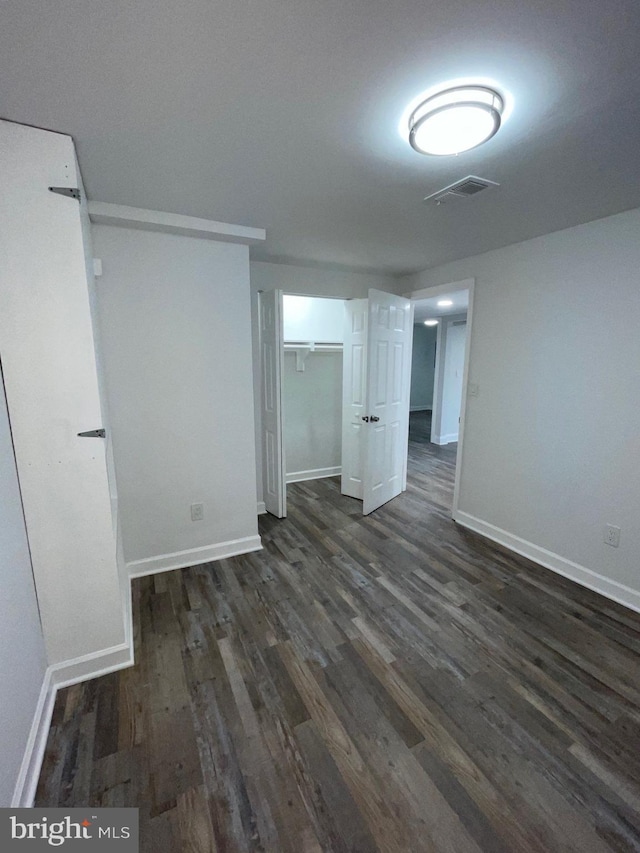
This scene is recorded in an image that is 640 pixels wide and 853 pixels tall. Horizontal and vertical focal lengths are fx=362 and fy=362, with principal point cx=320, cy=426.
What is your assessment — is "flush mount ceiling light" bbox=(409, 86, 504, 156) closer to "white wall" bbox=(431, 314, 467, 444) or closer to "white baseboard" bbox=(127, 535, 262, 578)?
"white baseboard" bbox=(127, 535, 262, 578)

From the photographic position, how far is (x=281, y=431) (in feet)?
10.7

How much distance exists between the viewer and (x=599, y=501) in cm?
241

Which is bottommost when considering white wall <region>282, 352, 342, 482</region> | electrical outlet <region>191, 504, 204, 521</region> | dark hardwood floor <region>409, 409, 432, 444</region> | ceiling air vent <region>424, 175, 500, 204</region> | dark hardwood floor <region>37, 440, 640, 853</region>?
dark hardwood floor <region>37, 440, 640, 853</region>

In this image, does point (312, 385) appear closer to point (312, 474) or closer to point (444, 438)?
point (312, 474)

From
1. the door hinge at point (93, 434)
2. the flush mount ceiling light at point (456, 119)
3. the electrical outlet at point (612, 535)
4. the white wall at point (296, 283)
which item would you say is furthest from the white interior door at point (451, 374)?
the door hinge at point (93, 434)

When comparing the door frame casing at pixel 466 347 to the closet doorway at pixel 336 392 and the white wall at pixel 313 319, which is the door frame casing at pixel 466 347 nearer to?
the closet doorway at pixel 336 392

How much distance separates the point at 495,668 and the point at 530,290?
2.51 metres

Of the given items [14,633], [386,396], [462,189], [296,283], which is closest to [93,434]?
[14,633]

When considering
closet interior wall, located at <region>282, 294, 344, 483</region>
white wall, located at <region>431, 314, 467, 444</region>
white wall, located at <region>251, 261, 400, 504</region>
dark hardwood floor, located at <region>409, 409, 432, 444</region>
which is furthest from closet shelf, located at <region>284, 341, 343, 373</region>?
dark hardwood floor, located at <region>409, 409, 432, 444</region>

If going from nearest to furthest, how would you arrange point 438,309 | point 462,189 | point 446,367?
point 462,189
point 438,309
point 446,367

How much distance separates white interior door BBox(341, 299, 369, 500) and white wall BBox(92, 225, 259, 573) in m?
1.43

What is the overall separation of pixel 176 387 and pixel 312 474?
7.97ft

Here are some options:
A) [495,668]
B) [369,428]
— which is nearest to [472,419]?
[369,428]

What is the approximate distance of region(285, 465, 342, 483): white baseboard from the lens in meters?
4.46
